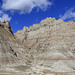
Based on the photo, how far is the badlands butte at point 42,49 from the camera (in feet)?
128

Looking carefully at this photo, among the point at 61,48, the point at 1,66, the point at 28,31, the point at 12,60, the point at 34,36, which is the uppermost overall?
the point at 28,31

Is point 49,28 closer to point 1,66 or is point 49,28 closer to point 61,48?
point 61,48

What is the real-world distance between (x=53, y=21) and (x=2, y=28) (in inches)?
1407

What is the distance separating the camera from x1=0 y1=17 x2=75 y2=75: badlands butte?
39.0 m

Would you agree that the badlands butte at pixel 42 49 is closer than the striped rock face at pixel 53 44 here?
→ Yes

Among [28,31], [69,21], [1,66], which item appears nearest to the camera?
[1,66]

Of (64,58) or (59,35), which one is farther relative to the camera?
(59,35)

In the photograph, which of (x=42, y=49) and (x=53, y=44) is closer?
(x=53, y=44)

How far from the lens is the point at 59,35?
6119 cm

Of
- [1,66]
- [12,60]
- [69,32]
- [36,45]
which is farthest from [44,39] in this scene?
[1,66]

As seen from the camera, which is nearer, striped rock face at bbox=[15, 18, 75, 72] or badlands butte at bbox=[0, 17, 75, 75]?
badlands butte at bbox=[0, 17, 75, 75]

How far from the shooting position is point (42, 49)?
203 feet

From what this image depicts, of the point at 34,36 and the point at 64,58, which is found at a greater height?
the point at 34,36

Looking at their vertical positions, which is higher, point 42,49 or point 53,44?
point 53,44
